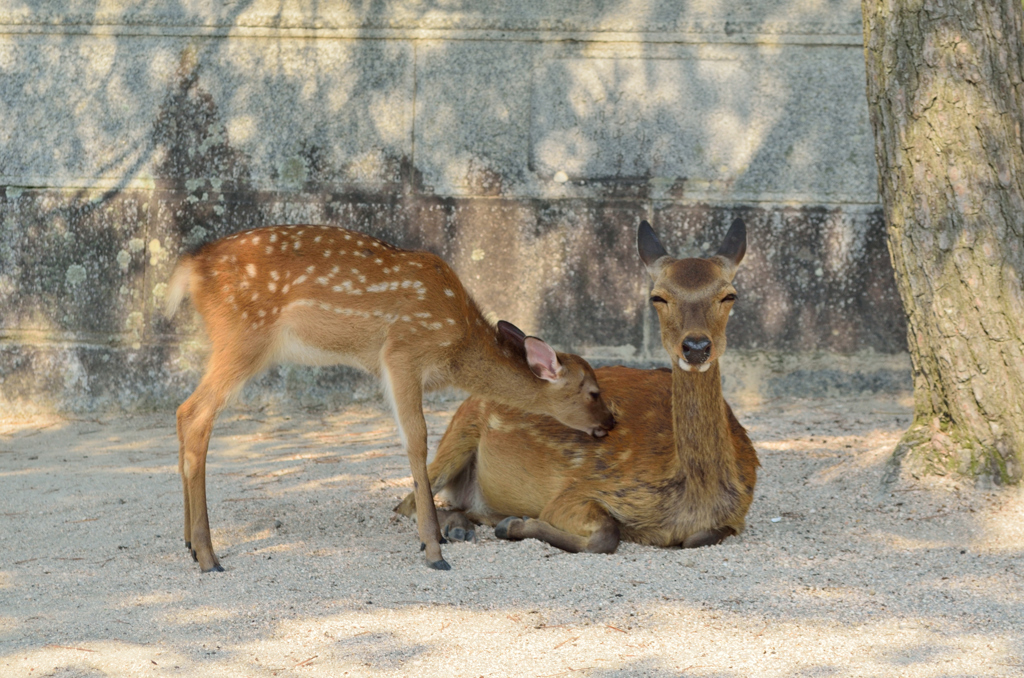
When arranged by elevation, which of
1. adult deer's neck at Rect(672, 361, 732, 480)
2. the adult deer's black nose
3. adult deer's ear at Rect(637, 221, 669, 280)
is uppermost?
adult deer's ear at Rect(637, 221, 669, 280)

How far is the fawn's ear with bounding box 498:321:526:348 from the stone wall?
2681mm

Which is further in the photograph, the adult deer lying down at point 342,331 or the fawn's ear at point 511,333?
the fawn's ear at point 511,333

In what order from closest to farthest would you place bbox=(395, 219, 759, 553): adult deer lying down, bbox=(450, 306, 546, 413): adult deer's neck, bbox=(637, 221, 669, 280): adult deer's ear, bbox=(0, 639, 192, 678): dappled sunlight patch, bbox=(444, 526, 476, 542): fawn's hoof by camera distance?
1. bbox=(0, 639, 192, 678): dappled sunlight patch
2. bbox=(395, 219, 759, 553): adult deer lying down
3. bbox=(637, 221, 669, 280): adult deer's ear
4. bbox=(444, 526, 476, 542): fawn's hoof
5. bbox=(450, 306, 546, 413): adult deer's neck

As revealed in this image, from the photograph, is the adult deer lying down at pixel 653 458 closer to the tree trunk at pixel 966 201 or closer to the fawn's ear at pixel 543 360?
the fawn's ear at pixel 543 360

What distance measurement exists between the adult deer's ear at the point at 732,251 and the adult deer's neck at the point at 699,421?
43 cm

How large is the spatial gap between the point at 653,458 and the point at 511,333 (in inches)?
37.6

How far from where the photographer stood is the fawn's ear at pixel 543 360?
5262 mm

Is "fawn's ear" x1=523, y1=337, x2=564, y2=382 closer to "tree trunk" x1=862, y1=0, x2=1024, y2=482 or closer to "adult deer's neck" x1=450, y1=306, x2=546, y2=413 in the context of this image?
"adult deer's neck" x1=450, y1=306, x2=546, y2=413

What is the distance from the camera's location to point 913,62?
5078 mm

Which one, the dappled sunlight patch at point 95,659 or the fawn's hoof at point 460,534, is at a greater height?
the dappled sunlight patch at point 95,659

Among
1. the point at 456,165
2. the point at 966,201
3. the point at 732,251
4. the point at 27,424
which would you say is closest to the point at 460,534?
the point at 732,251

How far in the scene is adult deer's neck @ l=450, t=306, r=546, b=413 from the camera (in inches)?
206

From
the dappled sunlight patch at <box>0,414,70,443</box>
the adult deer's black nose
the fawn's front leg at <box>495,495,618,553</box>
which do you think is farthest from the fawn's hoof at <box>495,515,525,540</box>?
the dappled sunlight patch at <box>0,414,70,443</box>

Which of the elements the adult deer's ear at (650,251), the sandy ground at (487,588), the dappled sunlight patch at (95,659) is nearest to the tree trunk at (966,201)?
the sandy ground at (487,588)
